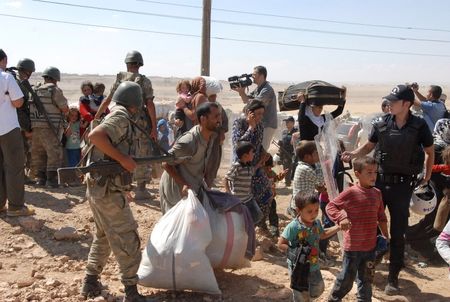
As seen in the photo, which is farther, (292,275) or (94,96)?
(94,96)

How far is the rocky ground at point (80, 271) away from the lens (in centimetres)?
412

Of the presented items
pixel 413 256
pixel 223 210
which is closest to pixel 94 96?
pixel 223 210

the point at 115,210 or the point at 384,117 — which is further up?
the point at 384,117

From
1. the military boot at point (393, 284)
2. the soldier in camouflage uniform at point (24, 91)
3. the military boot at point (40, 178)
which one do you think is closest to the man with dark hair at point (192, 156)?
the military boot at point (393, 284)

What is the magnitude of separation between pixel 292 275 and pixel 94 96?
5597 mm

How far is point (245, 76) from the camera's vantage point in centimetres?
668

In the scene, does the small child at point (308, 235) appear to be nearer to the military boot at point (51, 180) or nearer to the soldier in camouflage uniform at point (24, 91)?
the soldier in camouflage uniform at point (24, 91)

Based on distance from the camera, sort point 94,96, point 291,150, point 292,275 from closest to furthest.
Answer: point 292,275 → point 94,96 → point 291,150

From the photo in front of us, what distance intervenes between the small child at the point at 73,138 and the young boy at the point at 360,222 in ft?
17.9

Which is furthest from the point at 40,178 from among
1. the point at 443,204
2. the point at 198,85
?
the point at 443,204

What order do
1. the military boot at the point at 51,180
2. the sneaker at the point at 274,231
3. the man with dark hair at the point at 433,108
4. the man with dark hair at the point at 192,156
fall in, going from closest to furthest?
the man with dark hair at the point at 192,156, the sneaker at the point at 274,231, the man with dark hair at the point at 433,108, the military boot at the point at 51,180

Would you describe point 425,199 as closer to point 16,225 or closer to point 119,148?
point 119,148

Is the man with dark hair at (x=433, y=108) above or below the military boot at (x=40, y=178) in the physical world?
above

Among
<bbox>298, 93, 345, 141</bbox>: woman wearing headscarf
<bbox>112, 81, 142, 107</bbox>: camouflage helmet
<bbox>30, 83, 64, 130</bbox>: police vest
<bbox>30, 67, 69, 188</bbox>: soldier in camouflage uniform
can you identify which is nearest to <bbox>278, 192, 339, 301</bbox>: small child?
<bbox>112, 81, 142, 107</bbox>: camouflage helmet
